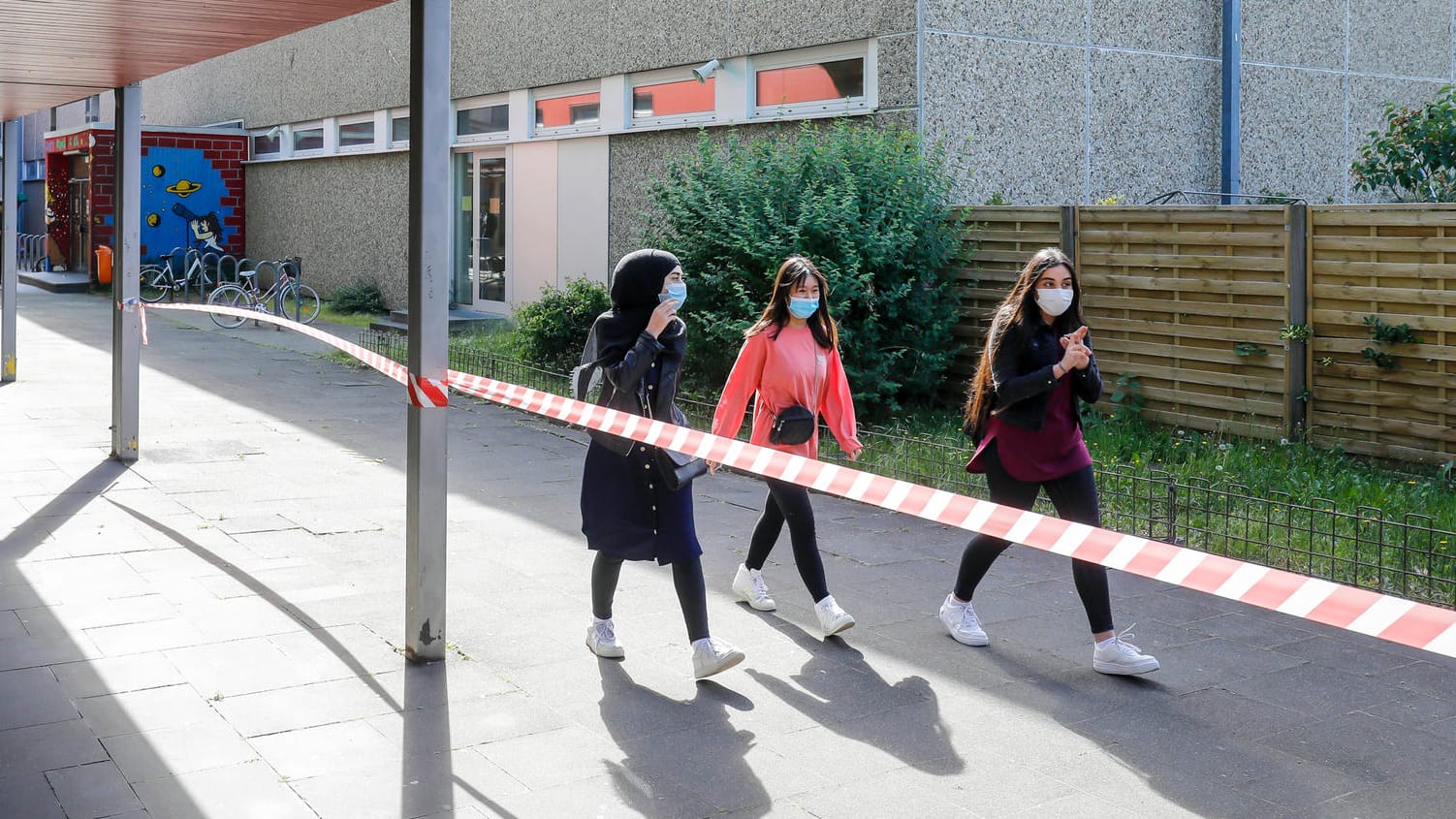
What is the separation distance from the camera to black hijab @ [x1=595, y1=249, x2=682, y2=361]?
5.39 m

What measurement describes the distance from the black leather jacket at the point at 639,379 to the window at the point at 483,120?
14217 mm

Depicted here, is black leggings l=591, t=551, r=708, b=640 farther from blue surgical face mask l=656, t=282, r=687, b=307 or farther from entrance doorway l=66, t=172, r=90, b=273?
entrance doorway l=66, t=172, r=90, b=273

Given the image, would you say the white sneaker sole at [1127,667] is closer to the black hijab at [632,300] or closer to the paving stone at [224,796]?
the black hijab at [632,300]

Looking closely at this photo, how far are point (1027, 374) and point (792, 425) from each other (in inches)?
41.3

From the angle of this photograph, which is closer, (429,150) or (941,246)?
(429,150)

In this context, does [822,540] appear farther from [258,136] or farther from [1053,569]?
[258,136]

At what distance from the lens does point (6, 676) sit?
512 cm

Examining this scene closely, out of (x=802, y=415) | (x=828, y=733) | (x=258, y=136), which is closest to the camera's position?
(x=828, y=733)

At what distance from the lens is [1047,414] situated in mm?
5613

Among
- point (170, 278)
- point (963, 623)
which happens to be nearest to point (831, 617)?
point (963, 623)

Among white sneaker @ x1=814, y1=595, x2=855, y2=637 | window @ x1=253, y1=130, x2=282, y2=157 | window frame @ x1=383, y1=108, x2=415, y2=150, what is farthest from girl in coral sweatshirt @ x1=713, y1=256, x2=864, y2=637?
window @ x1=253, y1=130, x2=282, y2=157

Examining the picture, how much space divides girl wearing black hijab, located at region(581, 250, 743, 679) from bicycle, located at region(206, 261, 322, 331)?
603 inches

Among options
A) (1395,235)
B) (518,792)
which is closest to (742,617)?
(518,792)

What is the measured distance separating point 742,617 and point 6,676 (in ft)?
9.28
